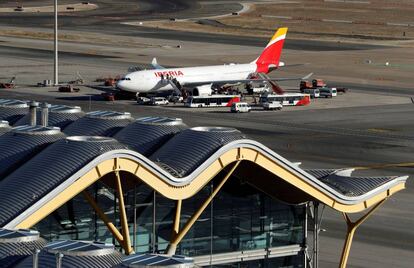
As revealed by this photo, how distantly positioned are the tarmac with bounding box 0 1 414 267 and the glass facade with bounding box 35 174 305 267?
31.0ft

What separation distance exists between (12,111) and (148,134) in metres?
12.2

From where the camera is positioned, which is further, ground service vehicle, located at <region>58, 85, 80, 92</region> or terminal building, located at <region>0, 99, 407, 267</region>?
ground service vehicle, located at <region>58, 85, 80, 92</region>

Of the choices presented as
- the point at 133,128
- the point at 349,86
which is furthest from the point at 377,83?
the point at 133,128

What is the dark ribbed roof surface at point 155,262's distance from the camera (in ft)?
131

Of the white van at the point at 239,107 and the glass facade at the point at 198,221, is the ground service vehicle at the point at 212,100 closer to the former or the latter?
the white van at the point at 239,107

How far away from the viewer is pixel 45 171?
5200 cm

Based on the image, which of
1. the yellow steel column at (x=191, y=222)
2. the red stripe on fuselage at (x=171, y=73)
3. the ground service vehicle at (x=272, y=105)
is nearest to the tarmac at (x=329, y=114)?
the ground service vehicle at (x=272, y=105)

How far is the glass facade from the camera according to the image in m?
55.7

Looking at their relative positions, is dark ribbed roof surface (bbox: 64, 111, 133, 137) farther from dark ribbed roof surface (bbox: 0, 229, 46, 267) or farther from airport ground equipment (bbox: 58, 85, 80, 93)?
airport ground equipment (bbox: 58, 85, 80, 93)

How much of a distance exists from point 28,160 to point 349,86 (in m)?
110

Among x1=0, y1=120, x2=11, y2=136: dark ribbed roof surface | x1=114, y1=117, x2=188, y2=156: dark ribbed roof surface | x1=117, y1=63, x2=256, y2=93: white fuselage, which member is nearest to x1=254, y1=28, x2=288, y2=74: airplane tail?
x1=117, y1=63, x2=256, y2=93: white fuselage

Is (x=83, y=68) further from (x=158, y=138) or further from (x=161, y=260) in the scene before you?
(x=161, y=260)

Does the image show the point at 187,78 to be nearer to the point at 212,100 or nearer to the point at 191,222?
the point at 212,100

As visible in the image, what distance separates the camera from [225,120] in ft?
427
